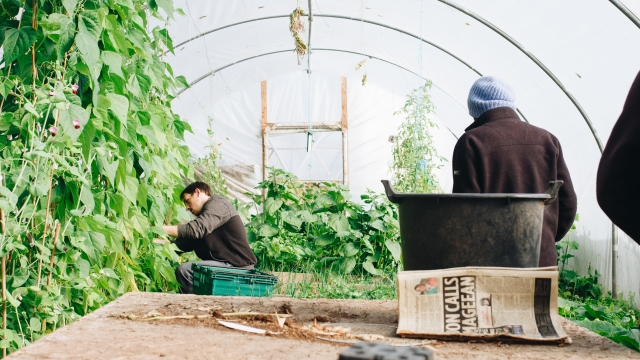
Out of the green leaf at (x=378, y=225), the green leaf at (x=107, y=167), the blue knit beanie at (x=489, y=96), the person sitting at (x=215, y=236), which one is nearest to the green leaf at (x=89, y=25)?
the green leaf at (x=107, y=167)

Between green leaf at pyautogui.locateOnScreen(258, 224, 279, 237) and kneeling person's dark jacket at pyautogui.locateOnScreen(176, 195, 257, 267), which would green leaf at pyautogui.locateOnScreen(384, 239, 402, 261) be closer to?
green leaf at pyautogui.locateOnScreen(258, 224, 279, 237)

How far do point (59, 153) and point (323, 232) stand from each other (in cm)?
456

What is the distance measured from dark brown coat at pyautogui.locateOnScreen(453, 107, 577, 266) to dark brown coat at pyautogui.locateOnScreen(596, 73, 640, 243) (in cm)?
80

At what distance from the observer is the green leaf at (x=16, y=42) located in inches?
94.8

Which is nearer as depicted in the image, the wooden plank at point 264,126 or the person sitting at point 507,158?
the person sitting at point 507,158

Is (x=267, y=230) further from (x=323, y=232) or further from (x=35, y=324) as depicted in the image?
(x=35, y=324)

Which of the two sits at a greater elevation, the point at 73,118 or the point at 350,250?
the point at 73,118

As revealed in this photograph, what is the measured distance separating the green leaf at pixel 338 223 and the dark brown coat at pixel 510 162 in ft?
12.3

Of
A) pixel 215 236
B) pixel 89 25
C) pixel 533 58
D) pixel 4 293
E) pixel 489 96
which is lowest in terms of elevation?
pixel 4 293

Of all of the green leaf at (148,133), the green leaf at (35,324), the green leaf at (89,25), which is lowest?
the green leaf at (35,324)

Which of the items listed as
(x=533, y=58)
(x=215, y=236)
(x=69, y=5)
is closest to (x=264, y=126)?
(x=533, y=58)

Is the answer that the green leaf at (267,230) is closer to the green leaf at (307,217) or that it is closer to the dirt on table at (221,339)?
the green leaf at (307,217)

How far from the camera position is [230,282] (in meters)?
4.18

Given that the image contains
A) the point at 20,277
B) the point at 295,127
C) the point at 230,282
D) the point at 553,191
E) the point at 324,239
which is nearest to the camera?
the point at 553,191
